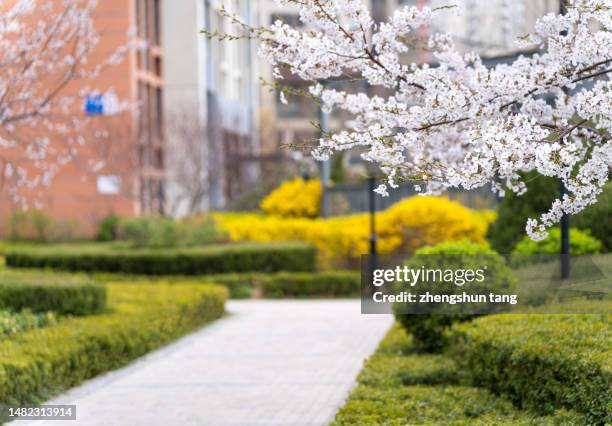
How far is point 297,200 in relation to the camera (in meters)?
25.5

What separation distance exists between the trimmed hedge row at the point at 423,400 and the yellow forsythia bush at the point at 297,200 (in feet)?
Result: 51.0

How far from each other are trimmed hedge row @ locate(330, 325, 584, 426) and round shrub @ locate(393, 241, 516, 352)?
0.32 m

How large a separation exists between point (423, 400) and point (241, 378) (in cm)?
264

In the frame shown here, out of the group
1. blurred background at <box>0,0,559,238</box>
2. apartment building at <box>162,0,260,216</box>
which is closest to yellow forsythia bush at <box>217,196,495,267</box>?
blurred background at <box>0,0,559,238</box>

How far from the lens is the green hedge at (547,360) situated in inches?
242

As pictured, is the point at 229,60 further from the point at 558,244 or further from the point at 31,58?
the point at 31,58

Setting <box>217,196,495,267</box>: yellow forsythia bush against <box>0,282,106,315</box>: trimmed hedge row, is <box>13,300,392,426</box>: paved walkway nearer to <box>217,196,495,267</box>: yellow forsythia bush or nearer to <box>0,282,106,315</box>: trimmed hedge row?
<box>0,282,106,315</box>: trimmed hedge row

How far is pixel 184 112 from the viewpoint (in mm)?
30984

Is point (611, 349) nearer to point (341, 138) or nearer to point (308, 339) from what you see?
point (341, 138)

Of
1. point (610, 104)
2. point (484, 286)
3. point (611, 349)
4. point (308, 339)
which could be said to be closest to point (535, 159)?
point (610, 104)

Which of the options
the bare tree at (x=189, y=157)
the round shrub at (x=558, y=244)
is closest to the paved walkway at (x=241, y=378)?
the round shrub at (x=558, y=244)

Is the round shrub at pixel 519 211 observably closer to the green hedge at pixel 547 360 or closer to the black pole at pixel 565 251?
the black pole at pixel 565 251

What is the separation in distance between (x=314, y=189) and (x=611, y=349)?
19371 mm

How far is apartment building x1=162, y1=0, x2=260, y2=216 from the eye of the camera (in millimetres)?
30109
